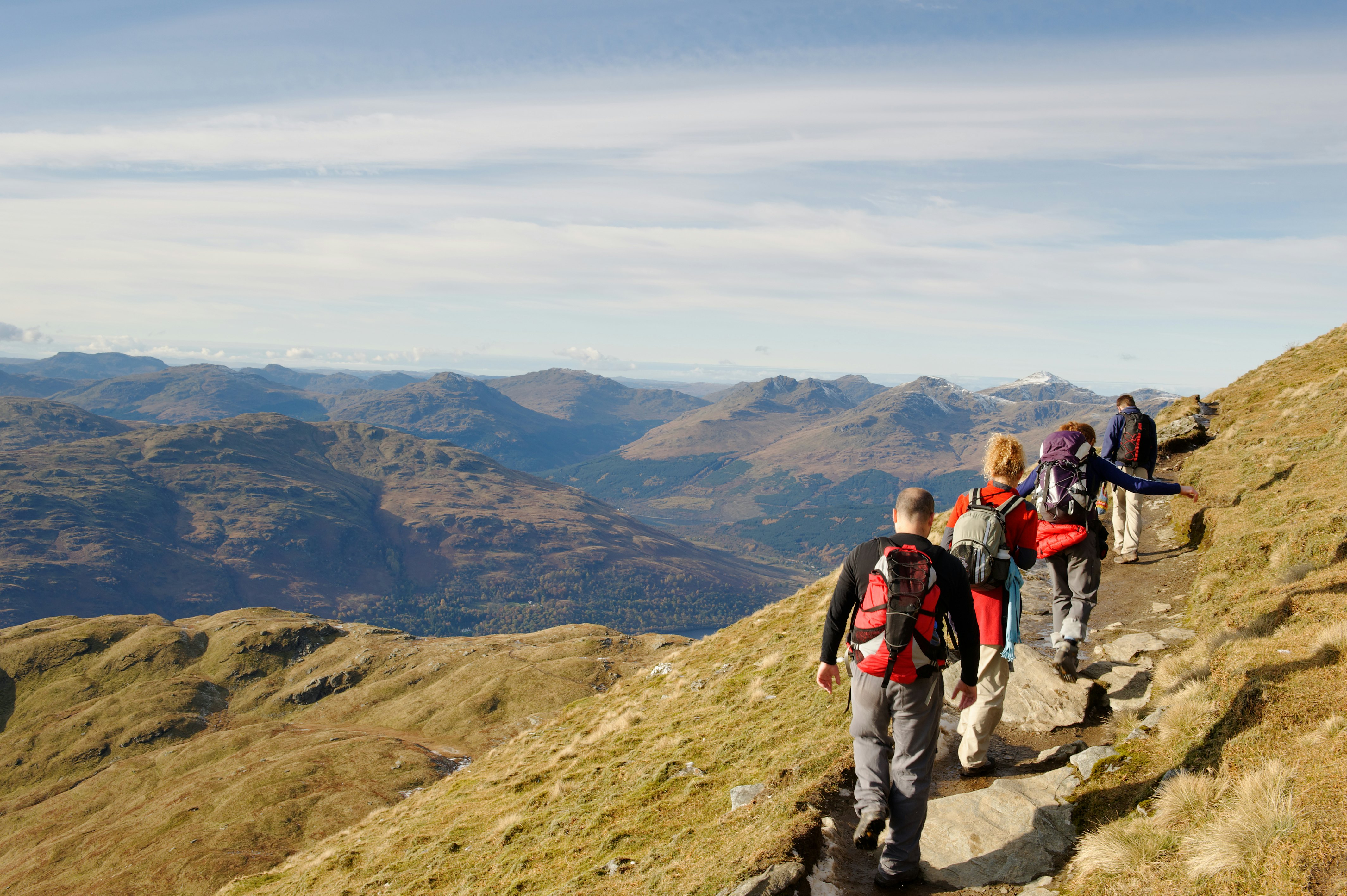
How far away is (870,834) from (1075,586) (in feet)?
24.1

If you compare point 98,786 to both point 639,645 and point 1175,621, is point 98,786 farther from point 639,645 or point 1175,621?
point 1175,621

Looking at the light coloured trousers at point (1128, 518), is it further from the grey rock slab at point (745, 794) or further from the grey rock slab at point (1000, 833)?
the grey rock slab at point (745, 794)

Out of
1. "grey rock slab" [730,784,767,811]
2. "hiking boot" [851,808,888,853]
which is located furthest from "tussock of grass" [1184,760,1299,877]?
"grey rock slab" [730,784,767,811]

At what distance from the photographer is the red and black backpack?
25.0 feet

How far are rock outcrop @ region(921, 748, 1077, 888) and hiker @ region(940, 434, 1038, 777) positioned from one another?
0.75m

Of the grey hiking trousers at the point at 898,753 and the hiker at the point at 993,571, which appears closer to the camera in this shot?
the grey hiking trousers at the point at 898,753

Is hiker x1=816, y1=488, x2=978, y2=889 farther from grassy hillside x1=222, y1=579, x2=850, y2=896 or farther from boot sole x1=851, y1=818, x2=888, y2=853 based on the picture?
grassy hillside x1=222, y1=579, x2=850, y2=896

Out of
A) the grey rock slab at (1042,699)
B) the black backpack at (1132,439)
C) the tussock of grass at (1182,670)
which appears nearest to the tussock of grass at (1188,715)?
the tussock of grass at (1182,670)

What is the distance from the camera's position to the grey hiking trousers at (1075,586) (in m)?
12.4

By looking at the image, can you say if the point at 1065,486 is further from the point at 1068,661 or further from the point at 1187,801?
the point at 1187,801

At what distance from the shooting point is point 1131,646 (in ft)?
43.8

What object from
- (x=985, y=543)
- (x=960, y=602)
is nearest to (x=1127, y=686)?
(x=985, y=543)

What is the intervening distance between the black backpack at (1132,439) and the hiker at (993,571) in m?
11.6

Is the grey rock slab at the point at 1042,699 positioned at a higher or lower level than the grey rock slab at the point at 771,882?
higher
